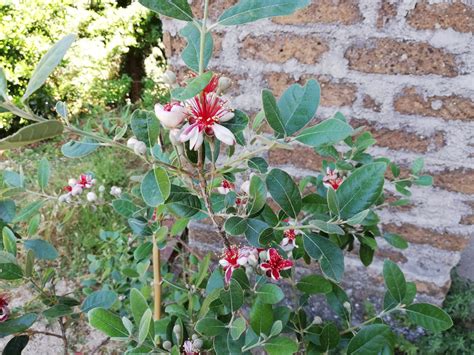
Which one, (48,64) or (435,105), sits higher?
(48,64)

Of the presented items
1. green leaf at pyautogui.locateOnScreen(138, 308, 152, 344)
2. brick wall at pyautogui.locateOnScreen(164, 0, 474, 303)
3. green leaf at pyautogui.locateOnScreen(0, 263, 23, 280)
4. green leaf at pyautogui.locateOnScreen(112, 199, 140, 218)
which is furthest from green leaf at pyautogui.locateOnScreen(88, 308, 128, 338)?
brick wall at pyautogui.locateOnScreen(164, 0, 474, 303)

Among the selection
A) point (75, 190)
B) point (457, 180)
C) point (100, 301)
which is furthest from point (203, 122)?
point (457, 180)

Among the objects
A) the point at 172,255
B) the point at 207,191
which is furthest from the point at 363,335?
the point at 172,255

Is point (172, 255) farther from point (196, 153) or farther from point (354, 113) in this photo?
point (196, 153)

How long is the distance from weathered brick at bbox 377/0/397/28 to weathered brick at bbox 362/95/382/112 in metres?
0.18

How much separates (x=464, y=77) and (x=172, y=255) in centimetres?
124

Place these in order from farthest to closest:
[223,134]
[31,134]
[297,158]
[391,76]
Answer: [297,158], [391,76], [223,134], [31,134]

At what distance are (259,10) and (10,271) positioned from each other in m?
0.55

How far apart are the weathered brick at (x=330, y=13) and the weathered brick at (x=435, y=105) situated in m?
0.23

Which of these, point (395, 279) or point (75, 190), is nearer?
point (395, 279)

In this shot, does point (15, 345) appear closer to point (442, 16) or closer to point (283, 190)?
point (283, 190)

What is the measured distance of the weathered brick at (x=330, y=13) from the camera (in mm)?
954

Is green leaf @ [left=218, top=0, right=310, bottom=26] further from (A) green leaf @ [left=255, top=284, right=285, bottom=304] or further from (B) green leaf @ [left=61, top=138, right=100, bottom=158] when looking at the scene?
(A) green leaf @ [left=255, top=284, right=285, bottom=304]

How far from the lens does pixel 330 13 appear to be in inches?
38.3
